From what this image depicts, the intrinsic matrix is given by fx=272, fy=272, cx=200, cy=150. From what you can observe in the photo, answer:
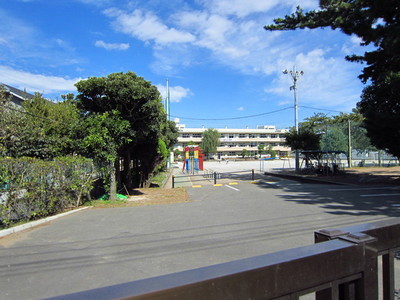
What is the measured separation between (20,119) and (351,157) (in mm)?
29632

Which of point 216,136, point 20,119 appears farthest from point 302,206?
point 216,136

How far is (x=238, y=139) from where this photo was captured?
319ft

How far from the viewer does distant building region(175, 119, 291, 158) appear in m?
95.8

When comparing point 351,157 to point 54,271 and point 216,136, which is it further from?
point 216,136

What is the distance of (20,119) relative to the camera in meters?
14.5

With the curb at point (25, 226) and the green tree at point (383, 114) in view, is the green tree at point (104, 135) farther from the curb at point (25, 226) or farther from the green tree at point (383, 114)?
the green tree at point (383, 114)

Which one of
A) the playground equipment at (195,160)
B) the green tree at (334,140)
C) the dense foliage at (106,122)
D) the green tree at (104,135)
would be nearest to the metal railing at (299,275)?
the dense foliage at (106,122)

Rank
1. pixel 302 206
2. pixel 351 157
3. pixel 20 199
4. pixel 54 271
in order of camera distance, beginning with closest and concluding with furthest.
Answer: pixel 54 271
pixel 20 199
pixel 302 206
pixel 351 157

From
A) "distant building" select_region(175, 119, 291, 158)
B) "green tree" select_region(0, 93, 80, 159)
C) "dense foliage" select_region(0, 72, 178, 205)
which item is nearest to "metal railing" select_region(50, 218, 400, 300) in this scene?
"dense foliage" select_region(0, 72, 178, 205)

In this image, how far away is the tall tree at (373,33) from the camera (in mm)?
11141

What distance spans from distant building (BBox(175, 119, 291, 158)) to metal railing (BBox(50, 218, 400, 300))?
9161 centimetres

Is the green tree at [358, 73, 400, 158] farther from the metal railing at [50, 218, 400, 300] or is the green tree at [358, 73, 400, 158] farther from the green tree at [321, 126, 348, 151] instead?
the metal railing at [50, 218, 400, 300]

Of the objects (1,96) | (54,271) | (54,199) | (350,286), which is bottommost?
(54,271)

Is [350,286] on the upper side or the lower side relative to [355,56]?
lower
